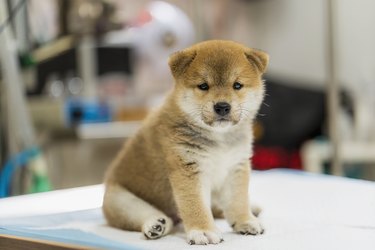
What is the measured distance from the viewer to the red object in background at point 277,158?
245cm

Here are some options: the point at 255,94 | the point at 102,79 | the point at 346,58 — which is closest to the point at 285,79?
the point at 346,58

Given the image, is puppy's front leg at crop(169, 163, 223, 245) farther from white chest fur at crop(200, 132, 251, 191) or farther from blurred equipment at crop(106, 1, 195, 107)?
blurred equipment at crop(106, 1, 195, 107)

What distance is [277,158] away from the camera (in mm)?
2520

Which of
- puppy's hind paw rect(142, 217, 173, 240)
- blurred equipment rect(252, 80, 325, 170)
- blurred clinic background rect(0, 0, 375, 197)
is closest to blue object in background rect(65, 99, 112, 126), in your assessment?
blurred clinic background rect(0, 0, 375, 197)

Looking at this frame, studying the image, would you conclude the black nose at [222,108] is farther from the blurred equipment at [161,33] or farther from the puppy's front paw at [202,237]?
the blurred equipment at [161,33]

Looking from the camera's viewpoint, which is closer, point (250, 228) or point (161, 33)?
point (250, 228)

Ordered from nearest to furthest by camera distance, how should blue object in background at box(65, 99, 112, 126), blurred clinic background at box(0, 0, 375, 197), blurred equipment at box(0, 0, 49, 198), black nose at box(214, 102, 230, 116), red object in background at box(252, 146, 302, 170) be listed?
1. black nose at box(214, 102, 230, 116)
2. blurred equipment at box(0, 0, 49, 198)
3. blurred clinic background at box(0, 0, 375, 197)
4. red object in background at box(252, 146, 302, 170)
5. blue object in background at box(65, 99, 112, 126)

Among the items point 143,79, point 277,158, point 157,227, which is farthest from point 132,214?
point 143,79

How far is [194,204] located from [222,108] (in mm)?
158

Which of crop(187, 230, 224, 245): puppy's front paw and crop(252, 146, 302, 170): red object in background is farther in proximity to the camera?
crop(252, 146, 302, 170): red object in background

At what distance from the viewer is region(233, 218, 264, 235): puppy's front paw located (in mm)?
897

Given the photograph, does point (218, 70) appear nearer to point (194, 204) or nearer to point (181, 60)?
point (181, 60)

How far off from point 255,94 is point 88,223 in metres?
0.37

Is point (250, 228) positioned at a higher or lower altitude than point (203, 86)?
lower
